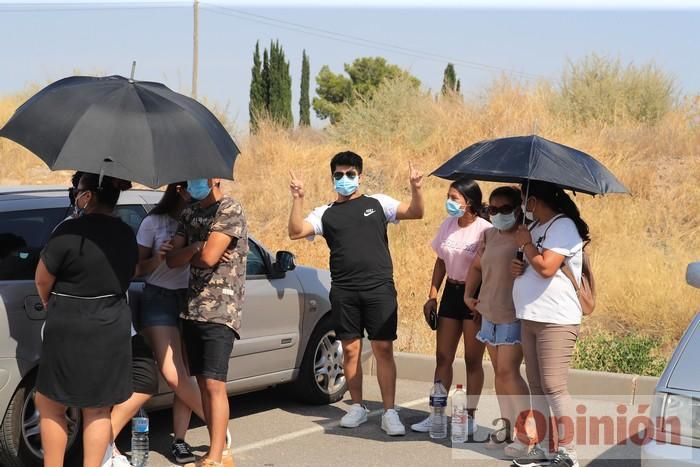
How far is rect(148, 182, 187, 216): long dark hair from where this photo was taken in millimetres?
5984

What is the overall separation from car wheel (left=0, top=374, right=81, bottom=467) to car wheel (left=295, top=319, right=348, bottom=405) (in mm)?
2342

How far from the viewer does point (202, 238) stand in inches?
232

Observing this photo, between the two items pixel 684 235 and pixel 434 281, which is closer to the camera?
pixel 434 281

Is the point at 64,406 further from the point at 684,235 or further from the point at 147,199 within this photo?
the point at 684,235

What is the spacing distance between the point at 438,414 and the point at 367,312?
2.91ft

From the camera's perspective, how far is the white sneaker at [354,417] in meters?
7.31

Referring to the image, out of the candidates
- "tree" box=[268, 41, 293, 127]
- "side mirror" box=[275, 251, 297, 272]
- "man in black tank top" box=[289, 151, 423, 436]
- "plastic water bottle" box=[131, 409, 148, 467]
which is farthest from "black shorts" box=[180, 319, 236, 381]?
"tree" box=[268, 41, 293, 127]

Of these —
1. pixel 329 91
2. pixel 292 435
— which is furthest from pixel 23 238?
pixel 329 91

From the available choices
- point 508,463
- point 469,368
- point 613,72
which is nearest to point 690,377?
point 508,463

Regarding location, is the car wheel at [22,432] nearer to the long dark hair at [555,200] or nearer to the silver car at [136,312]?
the silver car at [136,312]

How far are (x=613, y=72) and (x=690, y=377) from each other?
18.8 m

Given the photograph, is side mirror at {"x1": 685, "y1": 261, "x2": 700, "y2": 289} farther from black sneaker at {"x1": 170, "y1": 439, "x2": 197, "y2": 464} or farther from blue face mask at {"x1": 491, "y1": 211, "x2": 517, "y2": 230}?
black sneaker at {"x1": 170, "y1": 439, "x2": 197, "y2": 464}

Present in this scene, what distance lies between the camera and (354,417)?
7.32 metres

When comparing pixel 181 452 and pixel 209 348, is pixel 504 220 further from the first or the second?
pixel 181 452
